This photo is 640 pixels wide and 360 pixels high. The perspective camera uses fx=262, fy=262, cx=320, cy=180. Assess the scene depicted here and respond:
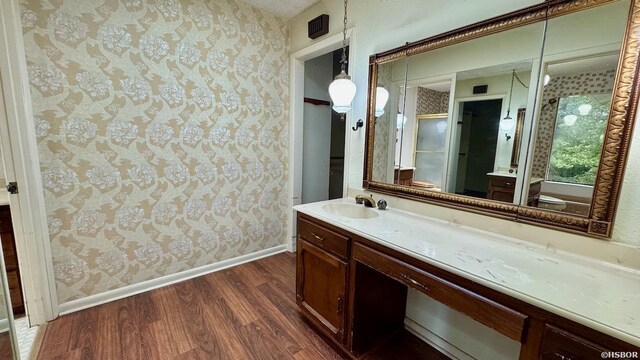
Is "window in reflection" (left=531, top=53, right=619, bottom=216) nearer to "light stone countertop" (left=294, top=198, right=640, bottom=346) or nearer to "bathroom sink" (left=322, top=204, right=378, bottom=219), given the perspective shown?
"light stone countertop" (left=294, top=198, right=640, bottom=346)

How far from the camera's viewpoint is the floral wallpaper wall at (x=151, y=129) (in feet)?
5.78

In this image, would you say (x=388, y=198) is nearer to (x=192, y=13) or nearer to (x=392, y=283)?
(x=392, y=283)

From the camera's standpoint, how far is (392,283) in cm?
168

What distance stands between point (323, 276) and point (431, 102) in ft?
4.31

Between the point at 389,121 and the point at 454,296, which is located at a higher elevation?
the point at 389,121

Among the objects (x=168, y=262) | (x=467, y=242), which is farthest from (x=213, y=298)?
(x=467, y=242)

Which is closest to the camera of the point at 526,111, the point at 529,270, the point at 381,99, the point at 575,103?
the point at 529,270

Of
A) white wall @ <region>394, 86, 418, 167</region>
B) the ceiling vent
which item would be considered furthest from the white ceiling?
white wall @ <region>394, 86, 418, 167</region>

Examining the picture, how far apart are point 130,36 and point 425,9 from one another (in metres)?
2.07

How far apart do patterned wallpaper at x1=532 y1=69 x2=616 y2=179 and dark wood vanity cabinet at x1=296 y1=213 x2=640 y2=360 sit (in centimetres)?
70

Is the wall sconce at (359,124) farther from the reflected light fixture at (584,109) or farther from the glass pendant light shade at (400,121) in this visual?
the reflected light fixture at (584,109)

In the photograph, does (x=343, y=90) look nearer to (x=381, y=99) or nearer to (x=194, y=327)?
(x=381, y=99)

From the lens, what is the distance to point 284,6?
2430mm

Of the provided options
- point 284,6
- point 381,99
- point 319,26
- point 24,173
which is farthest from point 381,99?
point 24,173
